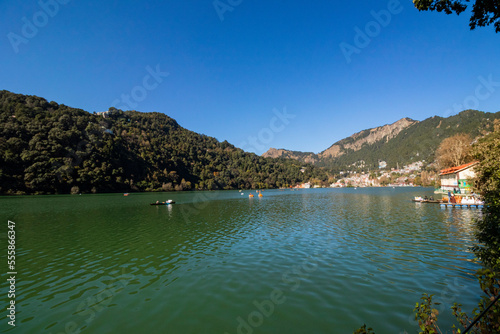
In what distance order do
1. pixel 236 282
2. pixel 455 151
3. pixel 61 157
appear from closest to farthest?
pixel 236 282 < pixel 455 151 < pixel 61 157

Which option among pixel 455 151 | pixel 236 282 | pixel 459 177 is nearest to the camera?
pixel 236 282

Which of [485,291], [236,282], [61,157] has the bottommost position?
[236,282]

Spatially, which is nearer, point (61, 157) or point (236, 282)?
point (236, 282)

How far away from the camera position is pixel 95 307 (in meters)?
9.45

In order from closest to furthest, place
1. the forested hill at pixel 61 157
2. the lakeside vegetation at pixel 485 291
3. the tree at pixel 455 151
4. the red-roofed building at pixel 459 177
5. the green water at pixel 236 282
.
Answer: the lakeside vegetation at pixel 485 291, the green water at pixel 236 282, the red-roofed building at pixel 459 177, the tree at pixel 455 151, the forested hill at pixel 61 157

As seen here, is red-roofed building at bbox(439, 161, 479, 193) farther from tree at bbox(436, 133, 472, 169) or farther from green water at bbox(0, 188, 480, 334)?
green water at bbox(0, 188, 480, 334)

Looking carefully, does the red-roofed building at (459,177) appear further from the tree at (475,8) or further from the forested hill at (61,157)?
the forested hill at (61,157)

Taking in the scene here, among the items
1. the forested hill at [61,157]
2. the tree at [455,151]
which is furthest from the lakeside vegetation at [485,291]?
the forested hill at [61,157]

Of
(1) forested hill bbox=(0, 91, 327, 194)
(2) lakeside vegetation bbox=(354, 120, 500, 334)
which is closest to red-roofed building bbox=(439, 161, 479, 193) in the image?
(2) lakeside vegetation bbox=(354, 120, 500, 334)

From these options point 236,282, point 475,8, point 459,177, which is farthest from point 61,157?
point 459,177

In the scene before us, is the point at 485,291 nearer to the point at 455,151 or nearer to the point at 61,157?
the point at 455,151

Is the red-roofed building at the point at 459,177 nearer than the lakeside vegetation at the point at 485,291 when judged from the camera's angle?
No

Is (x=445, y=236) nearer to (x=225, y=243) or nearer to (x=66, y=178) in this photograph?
(x=225, y=243)

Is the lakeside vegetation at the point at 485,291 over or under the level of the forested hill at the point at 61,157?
under
